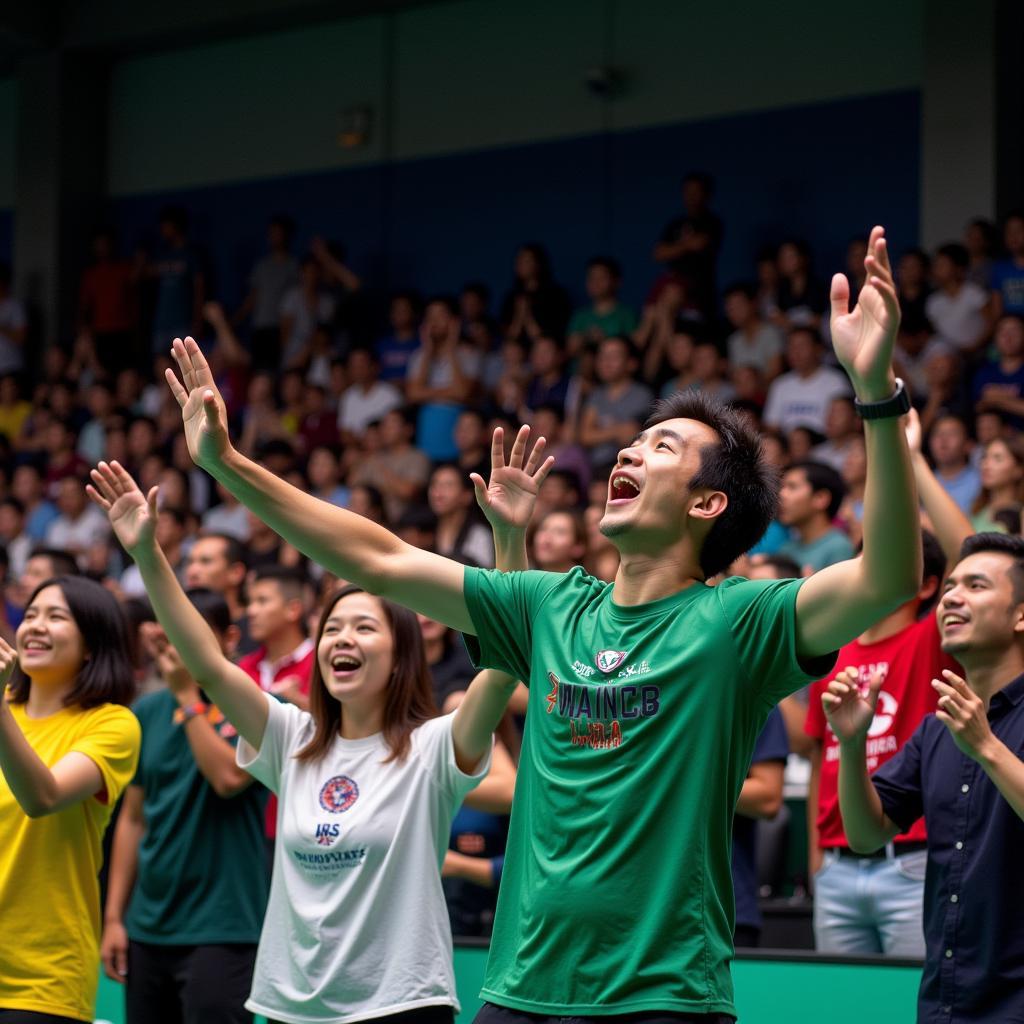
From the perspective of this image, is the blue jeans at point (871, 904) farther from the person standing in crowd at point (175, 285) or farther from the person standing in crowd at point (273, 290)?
the person standing in crowd at point (175, 285)

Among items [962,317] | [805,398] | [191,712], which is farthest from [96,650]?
[962,317]

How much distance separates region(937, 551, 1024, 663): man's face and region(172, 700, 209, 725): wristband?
6.70ft

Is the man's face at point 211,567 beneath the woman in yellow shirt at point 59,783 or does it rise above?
above

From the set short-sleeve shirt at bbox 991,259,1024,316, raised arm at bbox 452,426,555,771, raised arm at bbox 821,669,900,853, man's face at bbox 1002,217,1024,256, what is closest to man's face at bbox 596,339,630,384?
short-sleeve shirt at bbox 991,259,1024,316

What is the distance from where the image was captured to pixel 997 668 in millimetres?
3873

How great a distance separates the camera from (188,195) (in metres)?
14.6

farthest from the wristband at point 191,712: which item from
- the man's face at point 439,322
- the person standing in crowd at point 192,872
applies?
the man's face at point 439,322

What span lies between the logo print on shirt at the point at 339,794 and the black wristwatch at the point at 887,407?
1.91 metres

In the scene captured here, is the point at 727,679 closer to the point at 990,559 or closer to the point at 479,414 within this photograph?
the point at 990,559

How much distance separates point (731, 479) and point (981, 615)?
1.16 meters

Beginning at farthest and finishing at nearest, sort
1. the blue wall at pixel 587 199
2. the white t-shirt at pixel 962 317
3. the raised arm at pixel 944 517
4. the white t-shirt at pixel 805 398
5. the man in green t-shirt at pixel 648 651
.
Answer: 1. the blue wall at pixel 587 199
2. the white t-shirt at pixel 962 317
3. the white t-shirt at pixel 805 398
4. the raised arm at pixel 944 517
5. the man in green t-shirt at pixel 648 651

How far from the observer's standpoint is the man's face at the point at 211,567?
6.58 meters

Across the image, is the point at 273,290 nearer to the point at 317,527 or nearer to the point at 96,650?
the point at 96,650

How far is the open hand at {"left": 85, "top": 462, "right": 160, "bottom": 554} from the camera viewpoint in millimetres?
3639
